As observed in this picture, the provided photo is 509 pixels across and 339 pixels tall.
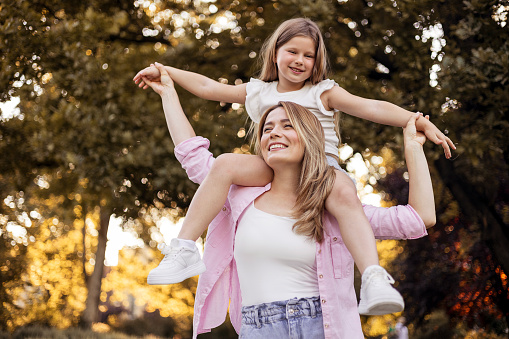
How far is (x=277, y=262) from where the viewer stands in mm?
2186

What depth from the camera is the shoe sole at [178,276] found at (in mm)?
2178

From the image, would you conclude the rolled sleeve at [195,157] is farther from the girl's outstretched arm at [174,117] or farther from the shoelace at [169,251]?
the shoelace at [169,251]

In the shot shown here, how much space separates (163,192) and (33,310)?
27.1ft

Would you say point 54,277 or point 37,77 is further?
point 54,277

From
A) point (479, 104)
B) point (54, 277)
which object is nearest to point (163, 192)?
point (479, 104)

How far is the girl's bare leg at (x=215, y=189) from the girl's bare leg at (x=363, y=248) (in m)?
0.35

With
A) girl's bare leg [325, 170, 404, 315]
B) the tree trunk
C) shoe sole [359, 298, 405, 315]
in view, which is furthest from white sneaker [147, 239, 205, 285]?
the tree trunk

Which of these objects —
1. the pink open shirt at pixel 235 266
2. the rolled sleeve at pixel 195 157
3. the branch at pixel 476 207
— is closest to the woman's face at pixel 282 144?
the pink open shirt at pixel 235 266

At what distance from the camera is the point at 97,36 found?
251 inches

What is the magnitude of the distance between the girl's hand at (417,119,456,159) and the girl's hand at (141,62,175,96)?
43.8 inches

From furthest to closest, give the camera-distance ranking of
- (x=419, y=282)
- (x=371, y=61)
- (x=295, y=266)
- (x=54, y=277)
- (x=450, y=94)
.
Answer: (x=54, y=277), (x=419, y=282), (x=371, y=61), (x=450, y=94), (x=295, y=266)

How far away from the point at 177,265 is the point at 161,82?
937 millimetres

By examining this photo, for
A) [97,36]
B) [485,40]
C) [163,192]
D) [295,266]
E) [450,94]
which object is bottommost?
[295,266]

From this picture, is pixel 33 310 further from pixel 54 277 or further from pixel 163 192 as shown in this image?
pixel 163 192
